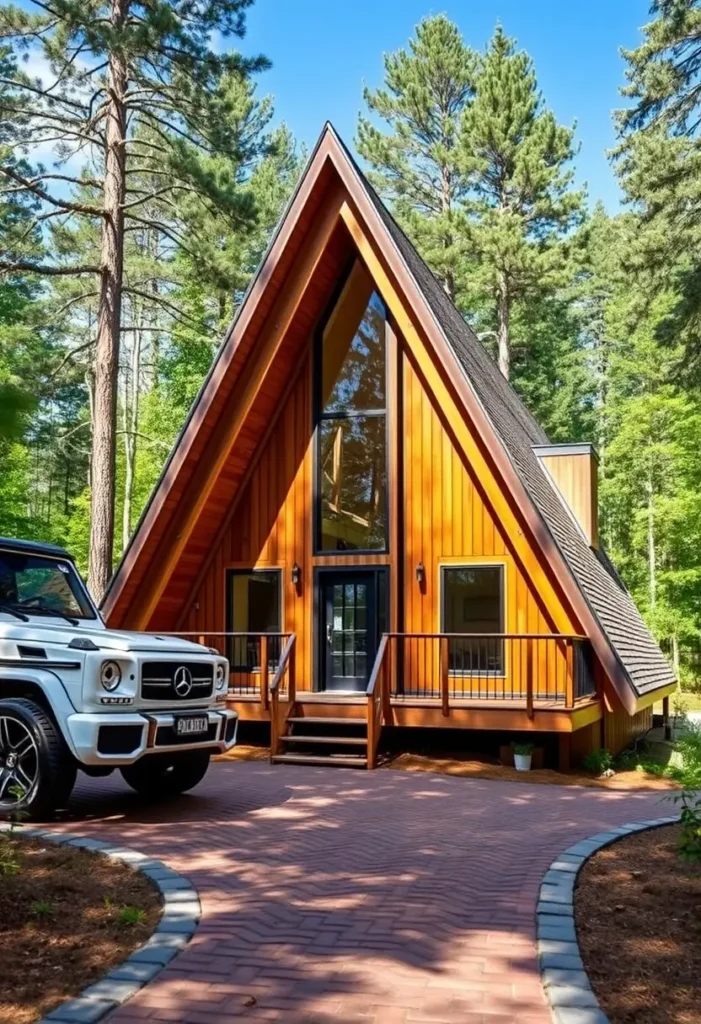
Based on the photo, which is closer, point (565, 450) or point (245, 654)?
point (245, 654)

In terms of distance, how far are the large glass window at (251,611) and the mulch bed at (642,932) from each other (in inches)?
338

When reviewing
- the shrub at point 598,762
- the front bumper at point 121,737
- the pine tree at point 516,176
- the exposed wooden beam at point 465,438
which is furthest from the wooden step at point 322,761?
the pine tree at point 516,176

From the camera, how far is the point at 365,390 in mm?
14602

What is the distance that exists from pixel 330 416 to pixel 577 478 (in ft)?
17.0

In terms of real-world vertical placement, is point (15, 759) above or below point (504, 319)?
below

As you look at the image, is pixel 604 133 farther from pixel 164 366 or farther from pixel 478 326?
pixel 164 366

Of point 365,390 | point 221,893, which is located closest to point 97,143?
point 365,390

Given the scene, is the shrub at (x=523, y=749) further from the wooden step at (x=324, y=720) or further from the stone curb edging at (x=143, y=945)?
the stone curb edging at (x=143, y=945)

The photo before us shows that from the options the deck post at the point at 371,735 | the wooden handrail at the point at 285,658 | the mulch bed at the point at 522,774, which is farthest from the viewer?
the wooden handrail at the point at 285,658

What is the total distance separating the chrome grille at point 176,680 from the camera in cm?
756

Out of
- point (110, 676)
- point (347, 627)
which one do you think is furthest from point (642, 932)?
point (347, 627)

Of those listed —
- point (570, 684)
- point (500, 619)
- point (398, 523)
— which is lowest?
point (570, 684)

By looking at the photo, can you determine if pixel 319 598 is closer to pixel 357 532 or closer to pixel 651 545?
pixel 357 532

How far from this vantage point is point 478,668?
13.3m
